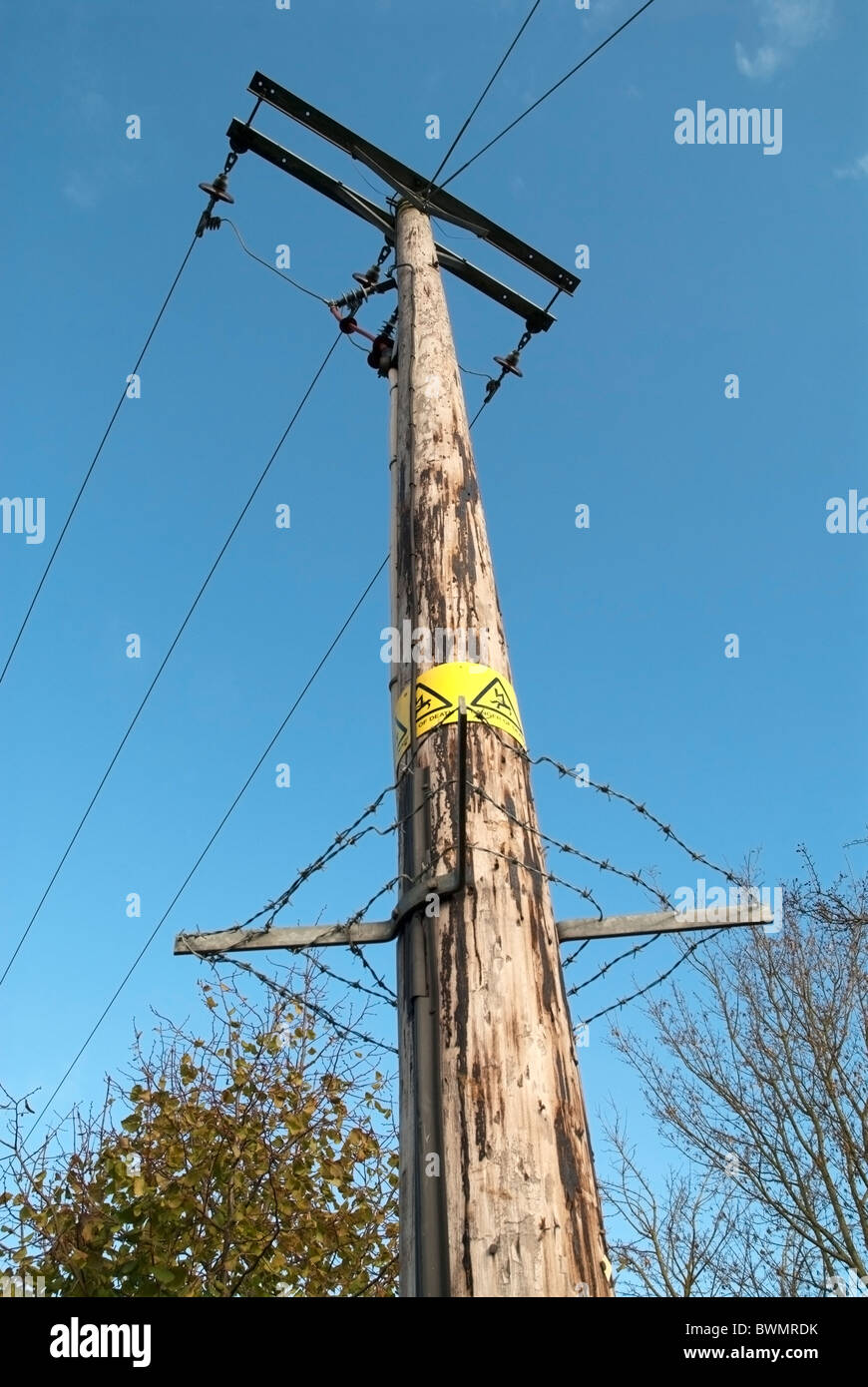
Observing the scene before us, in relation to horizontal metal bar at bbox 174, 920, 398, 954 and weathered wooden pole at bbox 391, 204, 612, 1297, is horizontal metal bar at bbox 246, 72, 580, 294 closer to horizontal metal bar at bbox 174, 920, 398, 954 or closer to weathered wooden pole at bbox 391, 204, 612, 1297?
weathered wooden pole at bbox 391, 204, 612, 1297

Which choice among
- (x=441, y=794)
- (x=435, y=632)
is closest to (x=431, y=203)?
(x=435, y=632)

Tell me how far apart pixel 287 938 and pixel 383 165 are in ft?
15.0

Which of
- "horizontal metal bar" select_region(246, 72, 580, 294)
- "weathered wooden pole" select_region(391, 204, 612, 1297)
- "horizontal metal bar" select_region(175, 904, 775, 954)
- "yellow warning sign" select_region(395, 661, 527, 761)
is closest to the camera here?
"weathered wooden pole" select_region(391, 204, 612, 1297)

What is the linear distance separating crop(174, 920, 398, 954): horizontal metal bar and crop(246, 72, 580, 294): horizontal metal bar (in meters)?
4.28

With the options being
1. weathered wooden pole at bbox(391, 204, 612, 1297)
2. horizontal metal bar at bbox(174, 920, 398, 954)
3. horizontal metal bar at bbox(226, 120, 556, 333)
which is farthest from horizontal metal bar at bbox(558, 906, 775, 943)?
horizontal metal bar at bbox(226, 120, 556, 333)

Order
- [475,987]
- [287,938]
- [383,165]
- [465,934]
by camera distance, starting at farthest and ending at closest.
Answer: [383,165] → [287,938] → [465,934] → [475,987]

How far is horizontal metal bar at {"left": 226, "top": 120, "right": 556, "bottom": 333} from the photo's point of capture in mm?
6031

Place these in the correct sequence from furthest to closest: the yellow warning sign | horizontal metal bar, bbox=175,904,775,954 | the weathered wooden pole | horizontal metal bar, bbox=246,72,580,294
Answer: horizontal metal bar, bbox=246,72,580,294 → the yellow warning sign → horizontal metal bar, bbox=175,904,775,954 → the weathered wooden pole

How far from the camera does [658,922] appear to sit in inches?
126
